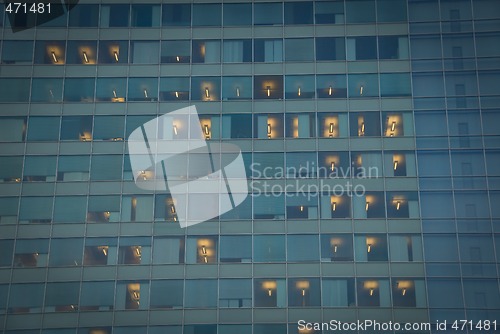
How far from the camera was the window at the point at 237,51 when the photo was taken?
47.8 meters

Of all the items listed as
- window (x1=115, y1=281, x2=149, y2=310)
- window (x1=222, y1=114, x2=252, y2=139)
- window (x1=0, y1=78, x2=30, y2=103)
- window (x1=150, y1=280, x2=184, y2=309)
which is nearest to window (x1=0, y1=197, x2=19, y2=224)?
window (x1=0, y1=78, x2=30, y2=103)

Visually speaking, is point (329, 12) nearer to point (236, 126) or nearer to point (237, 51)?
point (237, 51)

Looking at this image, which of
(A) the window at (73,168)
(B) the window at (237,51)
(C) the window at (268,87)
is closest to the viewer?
(A) the window at (73,168)

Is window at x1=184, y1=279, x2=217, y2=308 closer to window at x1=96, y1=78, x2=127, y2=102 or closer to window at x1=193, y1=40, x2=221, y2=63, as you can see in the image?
window at x1=96, y1=78, x2=127, y2=102

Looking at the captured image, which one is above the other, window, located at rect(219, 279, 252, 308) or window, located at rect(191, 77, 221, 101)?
window, located at rect(191, 77, 221, 101)

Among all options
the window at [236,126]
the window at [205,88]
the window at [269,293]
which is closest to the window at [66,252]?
the window at [269,293]

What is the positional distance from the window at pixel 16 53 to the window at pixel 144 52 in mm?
6640

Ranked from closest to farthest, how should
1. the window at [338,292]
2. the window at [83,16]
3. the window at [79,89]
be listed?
1. the window at [338,292]
2. the window at [79,89]
3. the window at [83,16]

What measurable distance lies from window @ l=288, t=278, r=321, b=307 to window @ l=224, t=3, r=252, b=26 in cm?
1728

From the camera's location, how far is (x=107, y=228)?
4425 centimetres

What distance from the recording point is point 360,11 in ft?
158

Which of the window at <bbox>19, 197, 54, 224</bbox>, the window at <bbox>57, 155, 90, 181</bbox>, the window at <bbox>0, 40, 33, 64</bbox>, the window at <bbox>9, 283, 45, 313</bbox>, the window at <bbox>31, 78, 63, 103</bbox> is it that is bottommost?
the window at <bbox>9, 283, 45, 313</bbox>

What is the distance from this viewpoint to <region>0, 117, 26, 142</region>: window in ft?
152

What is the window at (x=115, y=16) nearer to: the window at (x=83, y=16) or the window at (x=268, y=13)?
the window at (x=83, y=16)
